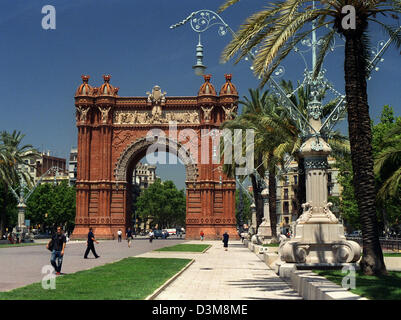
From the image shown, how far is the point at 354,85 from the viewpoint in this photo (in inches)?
540

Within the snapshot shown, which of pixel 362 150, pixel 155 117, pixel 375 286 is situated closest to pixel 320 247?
pixel 362 150

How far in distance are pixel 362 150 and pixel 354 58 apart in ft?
7.90

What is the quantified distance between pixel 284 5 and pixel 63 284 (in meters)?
9.09

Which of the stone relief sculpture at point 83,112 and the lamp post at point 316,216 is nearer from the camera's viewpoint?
the lamp post at point 316,216

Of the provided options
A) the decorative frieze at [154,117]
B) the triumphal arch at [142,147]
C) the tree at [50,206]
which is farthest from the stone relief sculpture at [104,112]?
the tree at [50,206]

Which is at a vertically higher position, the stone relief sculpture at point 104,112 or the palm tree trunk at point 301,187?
the stone relief sculpture at point 104,112

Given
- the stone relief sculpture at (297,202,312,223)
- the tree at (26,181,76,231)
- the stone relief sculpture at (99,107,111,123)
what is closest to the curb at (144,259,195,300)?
the stone relief sculpture at (297,202,312,223)

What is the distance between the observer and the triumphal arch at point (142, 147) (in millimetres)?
55875

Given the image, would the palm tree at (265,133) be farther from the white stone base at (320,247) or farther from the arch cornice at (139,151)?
the arch cornice at (139,151)

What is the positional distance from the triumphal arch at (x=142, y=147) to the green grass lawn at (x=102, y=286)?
38.1 m

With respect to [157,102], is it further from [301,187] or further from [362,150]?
[362,150]

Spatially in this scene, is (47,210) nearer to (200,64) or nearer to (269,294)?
(200,64)
